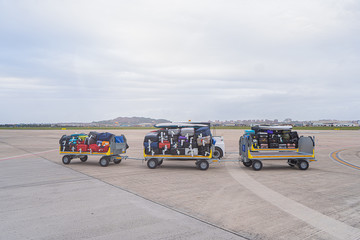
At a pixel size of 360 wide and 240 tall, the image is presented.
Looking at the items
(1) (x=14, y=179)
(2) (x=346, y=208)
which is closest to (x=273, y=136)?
(2) (x=346, y=208)

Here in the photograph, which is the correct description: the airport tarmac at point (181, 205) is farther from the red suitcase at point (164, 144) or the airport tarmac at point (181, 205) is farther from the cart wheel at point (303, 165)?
the red suitcase at point (164, 144)

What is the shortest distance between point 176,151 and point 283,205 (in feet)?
22.7

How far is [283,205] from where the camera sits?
7.27 m

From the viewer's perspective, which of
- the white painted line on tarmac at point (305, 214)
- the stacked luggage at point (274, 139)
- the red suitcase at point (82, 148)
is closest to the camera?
the white painted line on tarmac at point (305, 214)

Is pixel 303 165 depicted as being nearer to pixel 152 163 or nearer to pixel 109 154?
pixel 152 163

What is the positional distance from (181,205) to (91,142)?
931 centimetres

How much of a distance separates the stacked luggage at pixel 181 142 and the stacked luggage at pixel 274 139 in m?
3.70

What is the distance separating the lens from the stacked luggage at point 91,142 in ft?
48.8

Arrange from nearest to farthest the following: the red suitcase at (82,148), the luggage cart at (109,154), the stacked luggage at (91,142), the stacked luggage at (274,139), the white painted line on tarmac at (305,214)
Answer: the white painted line on tarmac at (305,214), the luggage cart at (109,154), the stacked luggage at (91,142), the red suitcase at (82,148), the stacked luggage at (274,139)

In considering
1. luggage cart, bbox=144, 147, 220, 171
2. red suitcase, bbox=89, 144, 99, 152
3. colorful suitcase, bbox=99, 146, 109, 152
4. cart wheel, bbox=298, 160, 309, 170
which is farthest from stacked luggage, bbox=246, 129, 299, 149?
red suitcase, bbox=89, 144, 99, 152

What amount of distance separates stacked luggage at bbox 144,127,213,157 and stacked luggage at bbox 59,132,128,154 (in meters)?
2.39

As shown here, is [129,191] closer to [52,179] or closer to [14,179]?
[52,179]

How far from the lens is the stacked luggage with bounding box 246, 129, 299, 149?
51.3 feet

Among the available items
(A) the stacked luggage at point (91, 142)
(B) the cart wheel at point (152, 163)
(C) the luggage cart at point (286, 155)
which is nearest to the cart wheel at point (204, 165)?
(C) the luggage cart at point (286, 155)
